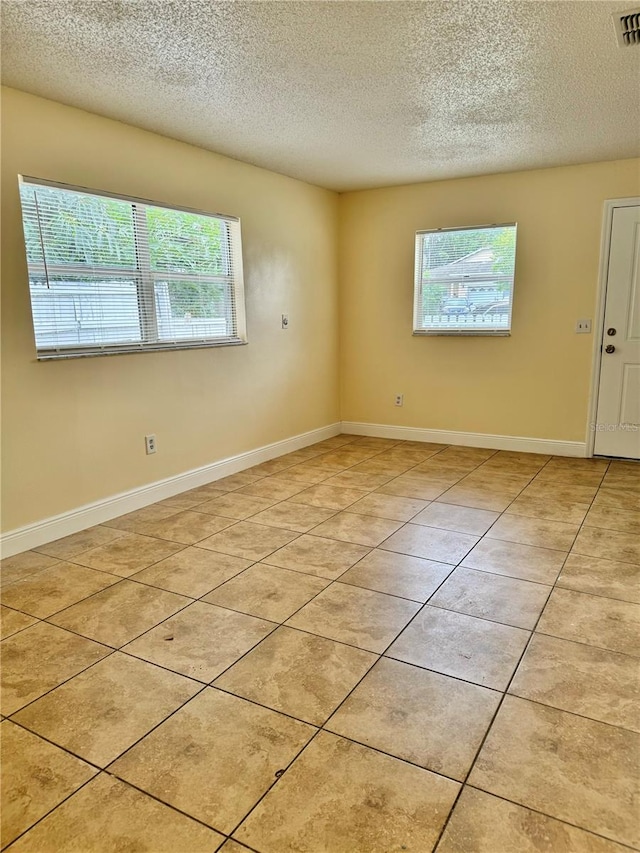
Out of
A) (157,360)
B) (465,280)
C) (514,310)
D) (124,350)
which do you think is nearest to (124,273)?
(124,350)

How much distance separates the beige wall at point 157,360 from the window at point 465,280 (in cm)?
93

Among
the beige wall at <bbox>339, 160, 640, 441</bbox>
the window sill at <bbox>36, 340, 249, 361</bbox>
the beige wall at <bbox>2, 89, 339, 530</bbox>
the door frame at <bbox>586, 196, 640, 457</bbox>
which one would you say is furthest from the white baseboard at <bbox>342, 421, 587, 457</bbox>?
the window sill at <bbox>36, 340, 249, 361</bbox>

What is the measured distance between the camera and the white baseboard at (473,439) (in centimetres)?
471

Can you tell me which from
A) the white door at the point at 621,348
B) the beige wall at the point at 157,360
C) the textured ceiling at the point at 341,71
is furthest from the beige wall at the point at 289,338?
the textured ceiling at the point at 341,71

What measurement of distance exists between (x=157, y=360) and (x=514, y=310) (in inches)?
120

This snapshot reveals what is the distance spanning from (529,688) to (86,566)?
2113mm

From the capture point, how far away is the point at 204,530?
3.18 m

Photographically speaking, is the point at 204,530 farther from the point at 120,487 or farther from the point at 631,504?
the point at 631,504

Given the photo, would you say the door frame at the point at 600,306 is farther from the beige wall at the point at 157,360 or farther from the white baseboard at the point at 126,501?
the white baseboard at the point at 126,501

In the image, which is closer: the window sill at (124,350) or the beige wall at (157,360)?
the beige wall at (157,360)

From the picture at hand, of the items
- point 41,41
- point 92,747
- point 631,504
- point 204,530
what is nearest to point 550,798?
point 92,747

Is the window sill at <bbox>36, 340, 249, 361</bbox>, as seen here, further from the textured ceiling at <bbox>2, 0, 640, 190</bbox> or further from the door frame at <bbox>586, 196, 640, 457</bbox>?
the door frame at <bbox>586, 196, 640, 457</bbox>

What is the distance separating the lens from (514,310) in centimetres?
472

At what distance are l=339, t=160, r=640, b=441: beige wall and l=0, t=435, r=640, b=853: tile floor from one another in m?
1.73
